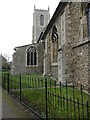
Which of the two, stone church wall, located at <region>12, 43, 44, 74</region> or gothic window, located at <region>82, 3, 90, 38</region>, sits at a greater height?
gothic window, located at <region>82, 3, 90, 38</region>

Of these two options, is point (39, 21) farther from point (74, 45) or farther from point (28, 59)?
point (74, 45)

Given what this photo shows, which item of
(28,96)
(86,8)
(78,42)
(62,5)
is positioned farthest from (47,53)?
(28,96)

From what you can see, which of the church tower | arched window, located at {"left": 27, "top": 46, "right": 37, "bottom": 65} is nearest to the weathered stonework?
arched window, located at {"left": 27, "top": 46, "right": 37, "bottom": 65}

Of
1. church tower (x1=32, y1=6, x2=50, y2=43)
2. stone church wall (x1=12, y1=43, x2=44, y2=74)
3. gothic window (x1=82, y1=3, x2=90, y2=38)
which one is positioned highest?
church tower (x1=32, y1=6, x2=50, y2=43)

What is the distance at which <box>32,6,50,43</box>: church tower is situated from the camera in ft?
136

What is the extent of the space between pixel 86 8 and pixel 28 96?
5971mm

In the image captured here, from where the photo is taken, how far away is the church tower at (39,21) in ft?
136

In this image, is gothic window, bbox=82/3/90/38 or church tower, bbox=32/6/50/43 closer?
gothic window, bbox=82/3/90/38

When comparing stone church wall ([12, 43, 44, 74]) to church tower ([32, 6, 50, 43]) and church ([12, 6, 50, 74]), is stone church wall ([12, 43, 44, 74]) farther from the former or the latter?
church tower ([32, 6, 50, 43])

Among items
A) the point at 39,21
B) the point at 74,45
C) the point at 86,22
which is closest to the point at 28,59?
the point at 74,45

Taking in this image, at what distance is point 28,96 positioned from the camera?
19.2ft

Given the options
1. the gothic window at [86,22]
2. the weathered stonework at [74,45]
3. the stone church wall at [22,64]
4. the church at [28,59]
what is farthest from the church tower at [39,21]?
the gothic window at [86,22]

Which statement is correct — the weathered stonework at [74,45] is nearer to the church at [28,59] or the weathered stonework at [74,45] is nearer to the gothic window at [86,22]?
the gothic window at [86,22]

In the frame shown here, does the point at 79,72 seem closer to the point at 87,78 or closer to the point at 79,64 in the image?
the point at 79,64
